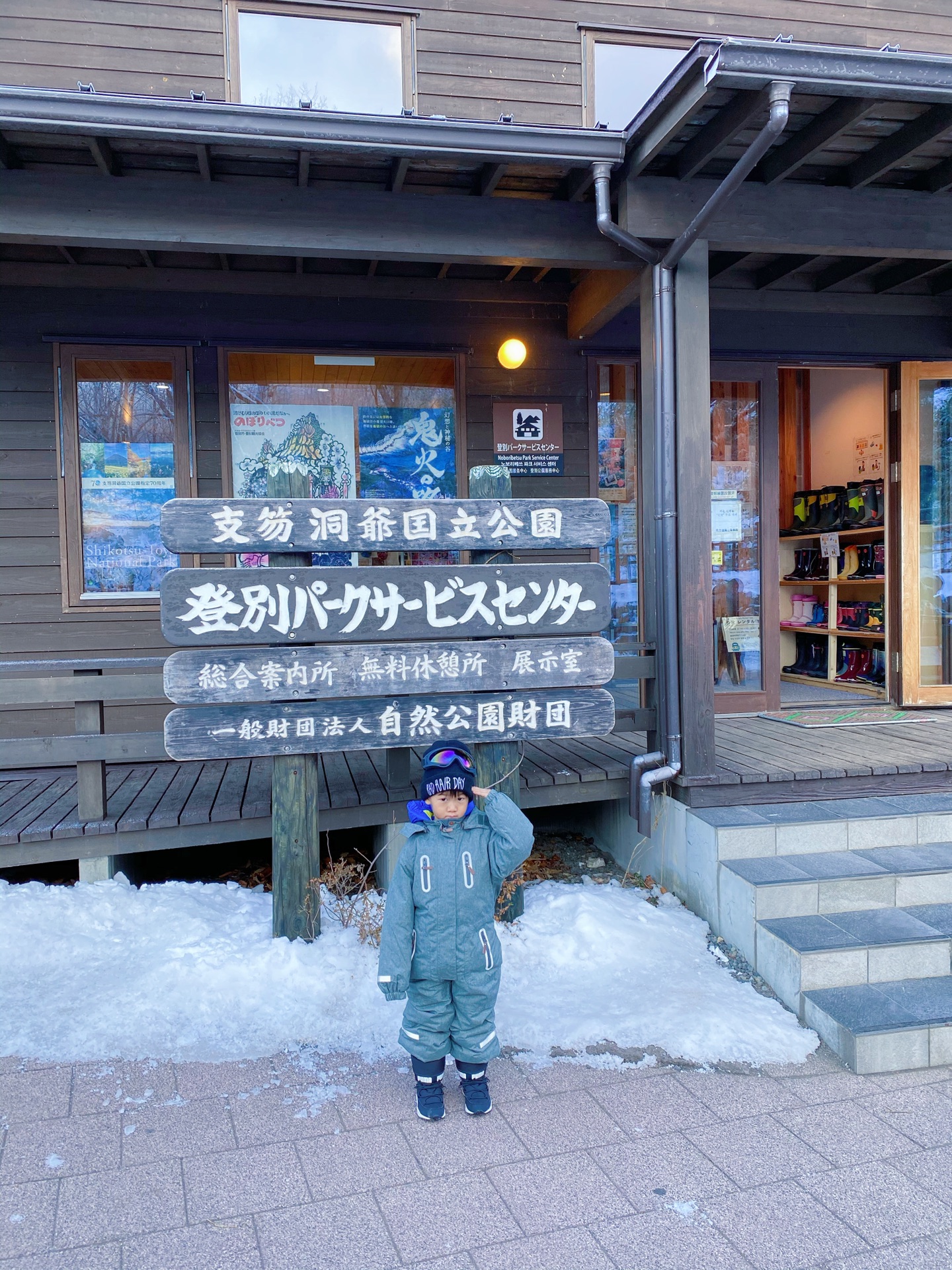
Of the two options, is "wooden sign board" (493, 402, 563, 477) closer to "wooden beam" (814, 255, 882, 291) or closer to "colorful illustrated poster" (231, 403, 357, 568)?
"colorful illustrated poster" (231, 403, 357, 568)

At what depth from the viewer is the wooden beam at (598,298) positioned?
16.2 feet

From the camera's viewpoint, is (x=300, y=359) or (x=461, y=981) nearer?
(x=461, y=981)

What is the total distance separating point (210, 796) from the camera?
4.51 m

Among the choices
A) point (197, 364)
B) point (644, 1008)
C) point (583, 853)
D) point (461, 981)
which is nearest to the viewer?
point (461, 981)

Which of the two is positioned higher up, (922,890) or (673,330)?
(673,330)

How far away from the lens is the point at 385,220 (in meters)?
4.39

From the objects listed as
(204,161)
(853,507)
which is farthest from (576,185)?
(853,507)

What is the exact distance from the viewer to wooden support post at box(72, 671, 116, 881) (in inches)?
156

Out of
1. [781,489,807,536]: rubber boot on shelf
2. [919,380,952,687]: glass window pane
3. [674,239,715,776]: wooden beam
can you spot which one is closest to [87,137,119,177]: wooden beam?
[674,239,715,776]: wooden beam

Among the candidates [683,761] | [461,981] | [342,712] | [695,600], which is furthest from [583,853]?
[461,981]

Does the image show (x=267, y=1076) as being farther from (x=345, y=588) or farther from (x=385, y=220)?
(x=385, y=220)

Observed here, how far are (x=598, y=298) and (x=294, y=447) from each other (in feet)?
7.14

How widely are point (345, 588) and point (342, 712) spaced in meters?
0.53

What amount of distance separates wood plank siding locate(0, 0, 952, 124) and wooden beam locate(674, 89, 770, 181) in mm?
2387
